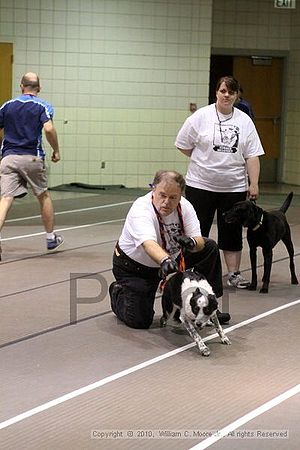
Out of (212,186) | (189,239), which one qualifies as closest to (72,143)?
(212,186)

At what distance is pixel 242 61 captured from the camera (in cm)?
1434

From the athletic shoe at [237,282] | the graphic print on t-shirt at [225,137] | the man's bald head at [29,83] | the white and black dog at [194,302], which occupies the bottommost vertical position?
the athletic shoe at [237,282]

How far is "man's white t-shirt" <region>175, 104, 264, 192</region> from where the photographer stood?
6332 mm

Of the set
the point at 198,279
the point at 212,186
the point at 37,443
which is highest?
the point at 212,186

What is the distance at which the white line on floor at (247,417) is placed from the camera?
12.0 feet

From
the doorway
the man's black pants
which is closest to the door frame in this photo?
the doorway

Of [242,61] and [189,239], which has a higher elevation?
[242,61]

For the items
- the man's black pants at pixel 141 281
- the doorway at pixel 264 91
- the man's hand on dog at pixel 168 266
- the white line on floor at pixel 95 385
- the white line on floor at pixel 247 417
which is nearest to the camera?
the white line on floor at pixel 247 417

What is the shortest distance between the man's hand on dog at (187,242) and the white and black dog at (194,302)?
138 mm

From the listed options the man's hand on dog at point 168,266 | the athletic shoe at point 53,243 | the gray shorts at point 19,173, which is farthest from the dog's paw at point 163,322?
the gray shorts at point 19,173

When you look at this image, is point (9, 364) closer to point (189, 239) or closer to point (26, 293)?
point (189, 239)

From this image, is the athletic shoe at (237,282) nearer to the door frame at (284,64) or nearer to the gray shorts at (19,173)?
the gray shorts at (19,173)

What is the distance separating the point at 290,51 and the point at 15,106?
765 centimetres

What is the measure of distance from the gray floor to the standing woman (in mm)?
501
